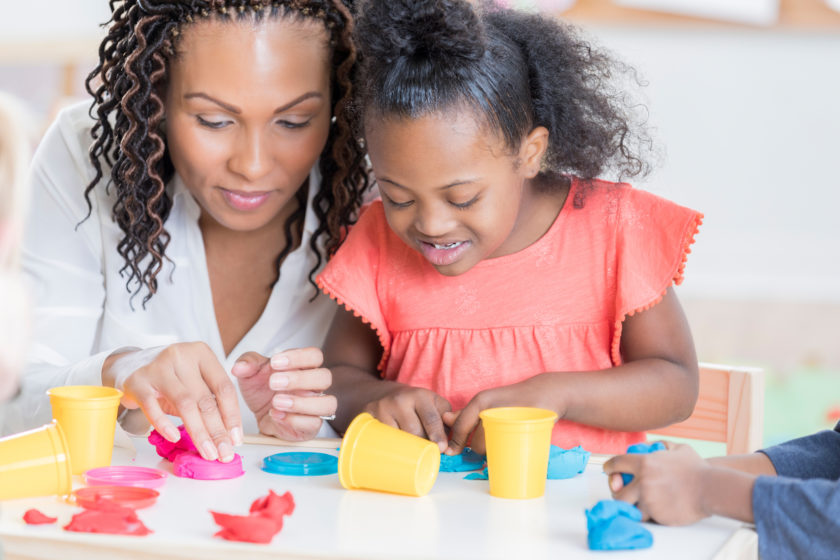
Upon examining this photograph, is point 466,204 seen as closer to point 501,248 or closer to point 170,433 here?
point 501,248

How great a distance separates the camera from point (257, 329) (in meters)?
1.63

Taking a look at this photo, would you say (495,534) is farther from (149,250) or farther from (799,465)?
(149,250)

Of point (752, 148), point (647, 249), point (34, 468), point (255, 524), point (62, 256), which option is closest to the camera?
point (255, 524)

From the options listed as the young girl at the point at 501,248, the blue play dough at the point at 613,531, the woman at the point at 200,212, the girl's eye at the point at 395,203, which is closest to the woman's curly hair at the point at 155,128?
the woman at the point at 200,212

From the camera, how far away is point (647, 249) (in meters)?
1.41

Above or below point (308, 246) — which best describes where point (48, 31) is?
above

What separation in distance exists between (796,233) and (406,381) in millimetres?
3294

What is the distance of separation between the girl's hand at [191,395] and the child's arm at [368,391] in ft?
0.66

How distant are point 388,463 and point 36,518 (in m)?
0.34

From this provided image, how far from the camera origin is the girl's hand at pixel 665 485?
0.93 m

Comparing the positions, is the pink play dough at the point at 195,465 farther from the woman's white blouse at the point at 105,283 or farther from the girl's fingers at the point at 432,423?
the woman's white blouse at the point at 105,283

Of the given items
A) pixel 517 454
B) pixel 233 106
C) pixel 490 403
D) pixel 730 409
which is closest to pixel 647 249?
pixel 730 409

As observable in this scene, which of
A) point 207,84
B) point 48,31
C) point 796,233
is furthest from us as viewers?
point 48,31

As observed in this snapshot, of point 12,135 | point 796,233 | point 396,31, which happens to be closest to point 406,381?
point 396,31
